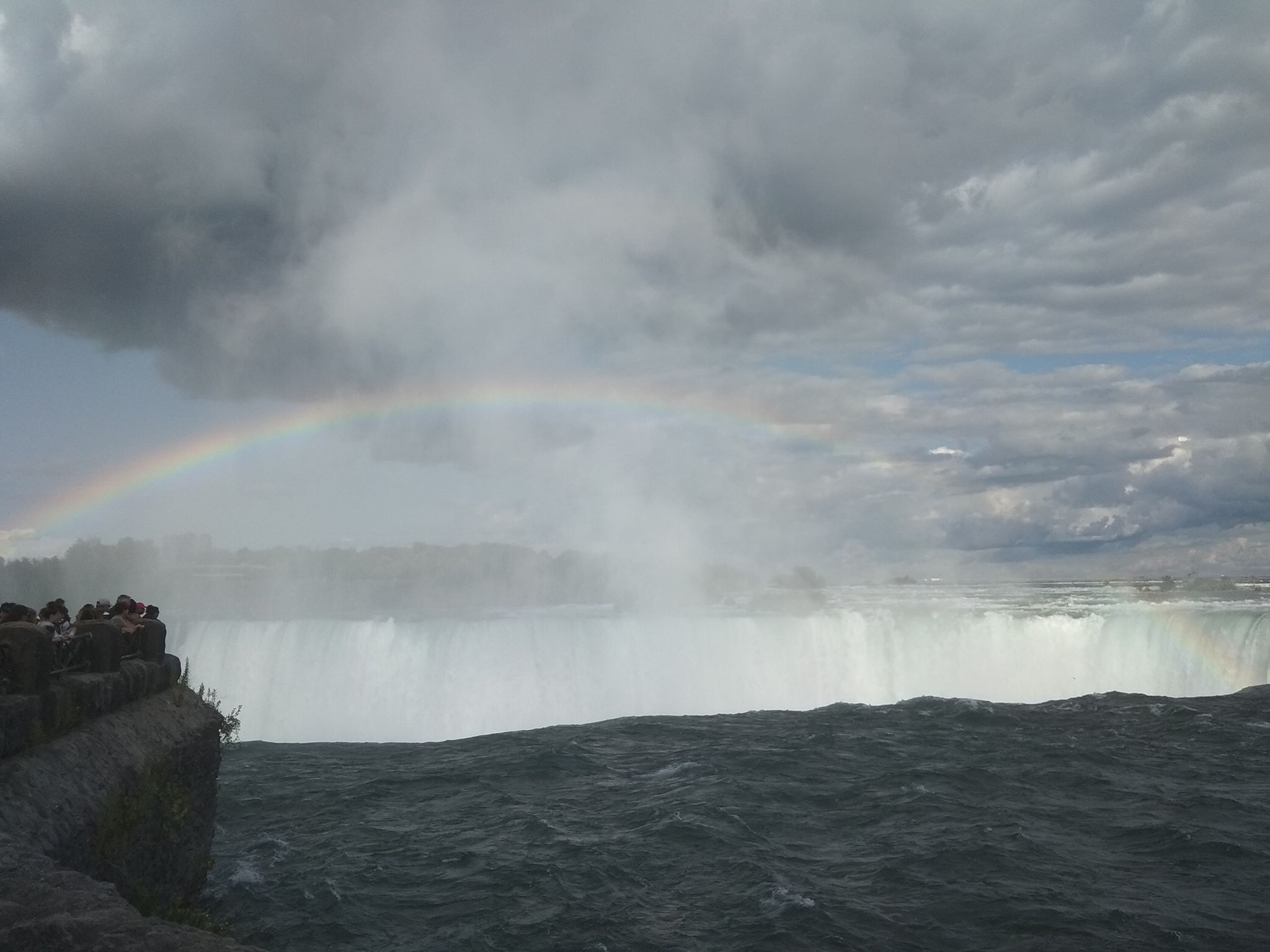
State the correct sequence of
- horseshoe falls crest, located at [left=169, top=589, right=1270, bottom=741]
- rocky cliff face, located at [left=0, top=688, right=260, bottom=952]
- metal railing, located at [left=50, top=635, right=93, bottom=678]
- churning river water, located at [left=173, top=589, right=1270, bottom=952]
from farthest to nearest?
horseshoe falls crest, located at [left=169, top=589, right=1270, bottom=741]
churning river water, located at [left=173, top=589, right=1270, bottom=952]
metal railing, located at [left=50, top=635, right=93, bottom=678]
rocky cliff face, located at [left=0, top=688, right=260, bottom=952]

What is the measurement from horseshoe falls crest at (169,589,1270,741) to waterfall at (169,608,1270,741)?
2.4 inches

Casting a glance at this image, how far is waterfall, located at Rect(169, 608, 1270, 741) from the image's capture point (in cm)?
3856

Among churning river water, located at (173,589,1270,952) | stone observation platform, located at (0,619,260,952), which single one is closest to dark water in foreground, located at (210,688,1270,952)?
churning river water, located at (173,589,1270,952)

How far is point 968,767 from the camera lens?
20.1 metres

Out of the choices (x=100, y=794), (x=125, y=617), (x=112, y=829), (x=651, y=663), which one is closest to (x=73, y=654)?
(x=100, y=794)

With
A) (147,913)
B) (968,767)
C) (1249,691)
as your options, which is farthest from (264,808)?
(1249,691)

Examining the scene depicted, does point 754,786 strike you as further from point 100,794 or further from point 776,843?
point 100,794

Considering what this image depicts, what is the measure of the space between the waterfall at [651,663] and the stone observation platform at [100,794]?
87.9ft

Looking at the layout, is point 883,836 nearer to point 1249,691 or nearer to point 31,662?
point 31,662

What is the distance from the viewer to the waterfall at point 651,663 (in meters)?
38.6

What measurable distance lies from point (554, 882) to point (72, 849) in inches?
265

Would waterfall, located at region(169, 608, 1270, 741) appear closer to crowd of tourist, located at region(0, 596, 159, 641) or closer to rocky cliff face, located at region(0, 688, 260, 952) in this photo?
crowd of tourist, located at region(0, 596, 159, 641)

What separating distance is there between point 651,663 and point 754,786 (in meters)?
22.8

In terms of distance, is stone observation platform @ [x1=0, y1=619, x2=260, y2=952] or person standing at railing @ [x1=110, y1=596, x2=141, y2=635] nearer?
stone observation platform @ [x1=0, y1=619, x2=260, y2=952]
